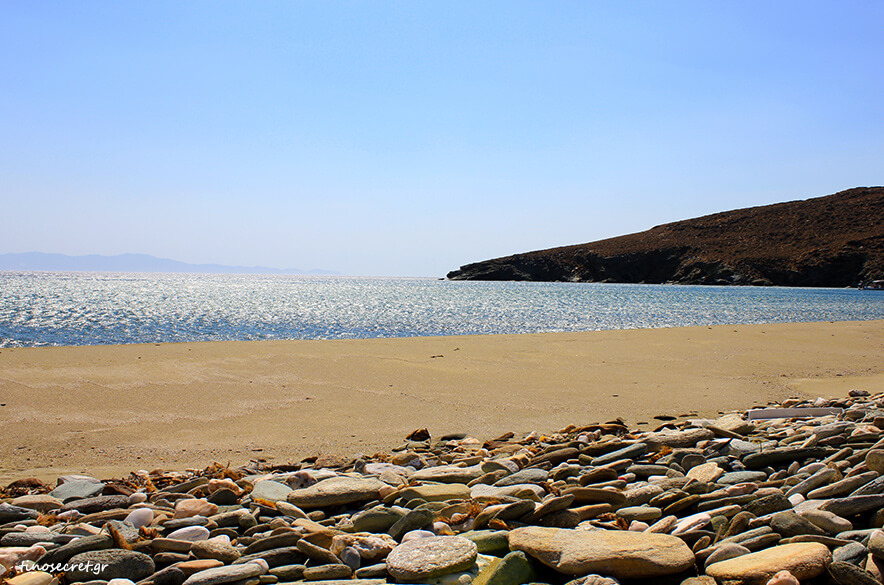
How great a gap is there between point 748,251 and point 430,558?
112 meters

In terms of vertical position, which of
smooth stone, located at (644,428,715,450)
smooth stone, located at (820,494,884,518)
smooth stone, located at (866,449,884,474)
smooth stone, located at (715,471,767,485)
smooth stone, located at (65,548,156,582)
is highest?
smooth stone, located at (866,449,884,474)

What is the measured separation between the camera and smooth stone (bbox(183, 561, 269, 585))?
2811 mm

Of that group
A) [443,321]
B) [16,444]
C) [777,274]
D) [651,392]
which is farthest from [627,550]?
[777,274]

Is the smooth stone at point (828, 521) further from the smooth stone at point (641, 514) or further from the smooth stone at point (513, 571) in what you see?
the smooth stone at point (513, 571)

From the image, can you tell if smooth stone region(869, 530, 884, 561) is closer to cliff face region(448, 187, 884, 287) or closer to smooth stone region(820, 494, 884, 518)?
smooth stone region(820, 494, 884, 518)

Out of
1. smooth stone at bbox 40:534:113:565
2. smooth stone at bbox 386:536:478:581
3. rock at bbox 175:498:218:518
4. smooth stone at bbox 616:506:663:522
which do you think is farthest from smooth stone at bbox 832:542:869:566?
smooth stone at bbox 40:534:113:565

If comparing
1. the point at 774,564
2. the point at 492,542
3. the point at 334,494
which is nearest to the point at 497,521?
the point at 492,542

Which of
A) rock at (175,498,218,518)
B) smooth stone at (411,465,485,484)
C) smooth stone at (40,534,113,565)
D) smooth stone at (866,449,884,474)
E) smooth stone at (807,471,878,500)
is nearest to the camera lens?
smooth stone at (40,534,113,565)

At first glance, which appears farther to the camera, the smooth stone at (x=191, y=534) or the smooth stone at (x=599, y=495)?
the smooth stone at (x=599, y=495)

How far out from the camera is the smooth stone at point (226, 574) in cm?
281

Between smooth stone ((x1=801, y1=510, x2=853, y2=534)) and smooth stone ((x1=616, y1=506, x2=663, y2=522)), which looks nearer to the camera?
smooth stone ((x1=801, y1=510, x2=853, y2=534))

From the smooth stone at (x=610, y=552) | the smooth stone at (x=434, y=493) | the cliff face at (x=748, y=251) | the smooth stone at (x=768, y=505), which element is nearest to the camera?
the smooth stone at (x=610, y=552)

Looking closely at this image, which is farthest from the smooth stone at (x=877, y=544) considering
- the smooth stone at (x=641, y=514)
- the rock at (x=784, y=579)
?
the smooth stone at (x=641, y=514)

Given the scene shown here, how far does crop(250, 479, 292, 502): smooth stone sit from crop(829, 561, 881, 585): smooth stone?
3325 mm
